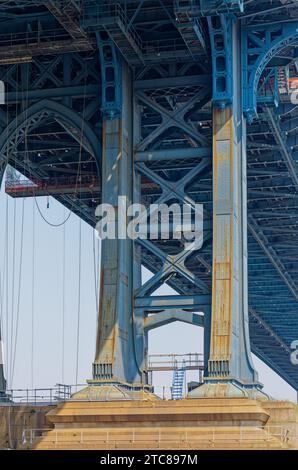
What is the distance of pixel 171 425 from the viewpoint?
147 ft

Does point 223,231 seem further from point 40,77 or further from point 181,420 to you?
point 40,77

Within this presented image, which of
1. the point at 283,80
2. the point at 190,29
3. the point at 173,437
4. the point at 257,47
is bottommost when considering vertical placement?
the point at 173,437

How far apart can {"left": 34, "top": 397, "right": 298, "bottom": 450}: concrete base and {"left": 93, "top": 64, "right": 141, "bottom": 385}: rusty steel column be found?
7.12 feet

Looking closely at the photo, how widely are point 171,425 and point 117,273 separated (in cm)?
700

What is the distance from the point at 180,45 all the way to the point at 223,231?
843 centimetres

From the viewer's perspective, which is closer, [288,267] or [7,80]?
[7,80]

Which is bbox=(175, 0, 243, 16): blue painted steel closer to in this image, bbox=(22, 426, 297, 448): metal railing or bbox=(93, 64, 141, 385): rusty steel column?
bbox=(93, 64, 141, 385): rusty steel column

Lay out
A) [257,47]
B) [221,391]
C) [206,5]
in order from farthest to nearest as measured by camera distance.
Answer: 1. [257,47]
2. [206,5]
3. [221,391]

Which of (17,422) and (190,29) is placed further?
(190,29)

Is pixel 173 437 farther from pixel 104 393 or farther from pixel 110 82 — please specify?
pixel 110 82

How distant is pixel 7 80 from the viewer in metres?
54.4

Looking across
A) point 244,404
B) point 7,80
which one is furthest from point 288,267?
point 244,404

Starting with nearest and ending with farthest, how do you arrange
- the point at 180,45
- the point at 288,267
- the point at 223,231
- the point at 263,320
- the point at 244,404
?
the point at 244,404
the point at 223,231
the point at 180,45
the point at 288,267
the point at 263,320

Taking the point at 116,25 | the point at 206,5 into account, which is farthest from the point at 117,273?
the point at 206,5
